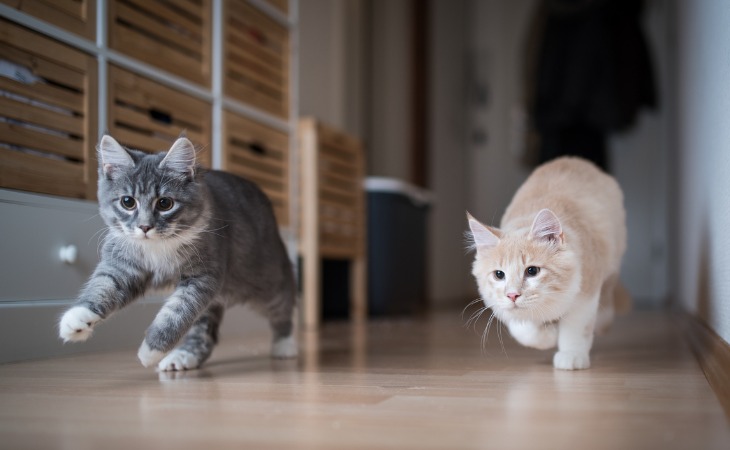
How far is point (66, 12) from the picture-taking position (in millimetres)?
2176

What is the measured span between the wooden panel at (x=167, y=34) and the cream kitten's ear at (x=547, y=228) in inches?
58.0

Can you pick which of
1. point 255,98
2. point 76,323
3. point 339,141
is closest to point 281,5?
point 255,98

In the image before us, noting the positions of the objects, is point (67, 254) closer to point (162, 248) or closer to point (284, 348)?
point (162, 248)

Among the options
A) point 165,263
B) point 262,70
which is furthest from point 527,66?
point 165,263

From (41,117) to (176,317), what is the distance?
0.79 metres

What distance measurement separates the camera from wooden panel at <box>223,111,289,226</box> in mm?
3018

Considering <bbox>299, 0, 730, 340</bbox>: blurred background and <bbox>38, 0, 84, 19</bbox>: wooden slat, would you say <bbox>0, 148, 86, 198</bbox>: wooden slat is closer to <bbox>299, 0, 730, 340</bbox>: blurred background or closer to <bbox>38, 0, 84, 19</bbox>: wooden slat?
<bbox>38, 0, 84, 19</bbox>: wooden slat

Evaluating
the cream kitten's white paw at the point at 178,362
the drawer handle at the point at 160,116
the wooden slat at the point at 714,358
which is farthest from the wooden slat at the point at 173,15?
the wooden slat at the point at 714,358

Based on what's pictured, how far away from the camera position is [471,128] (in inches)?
280

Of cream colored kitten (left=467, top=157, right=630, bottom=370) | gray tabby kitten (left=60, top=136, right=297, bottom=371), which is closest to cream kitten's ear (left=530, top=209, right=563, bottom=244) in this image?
cream colored kitten (left=467, top=157, right=630, bottom=370)

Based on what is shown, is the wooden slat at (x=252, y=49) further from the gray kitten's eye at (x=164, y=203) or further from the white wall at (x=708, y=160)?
the white wall at (x=708, y=160)

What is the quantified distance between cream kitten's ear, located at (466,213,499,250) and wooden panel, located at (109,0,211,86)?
1312 millimetres

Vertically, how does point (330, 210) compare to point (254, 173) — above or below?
below

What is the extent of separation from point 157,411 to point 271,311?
2.89 feet
